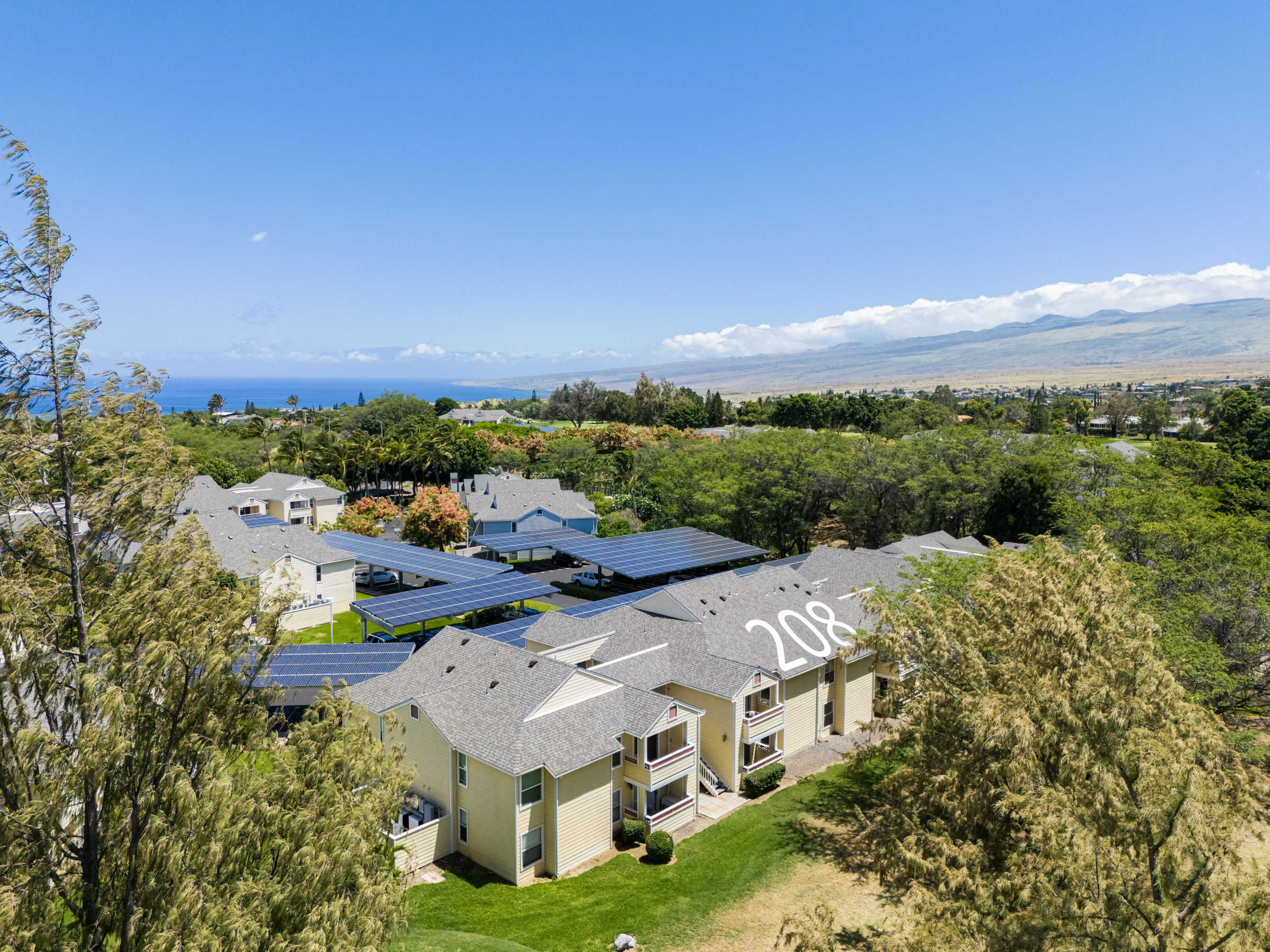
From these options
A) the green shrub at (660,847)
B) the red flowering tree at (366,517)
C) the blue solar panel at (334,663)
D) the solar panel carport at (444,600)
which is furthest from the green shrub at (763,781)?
the red flowering tree at (366,517)

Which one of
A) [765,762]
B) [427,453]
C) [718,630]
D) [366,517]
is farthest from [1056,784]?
[427,453]

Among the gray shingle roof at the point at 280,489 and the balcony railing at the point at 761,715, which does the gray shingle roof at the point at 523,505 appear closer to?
the gray shingle roof at the point at 280,489

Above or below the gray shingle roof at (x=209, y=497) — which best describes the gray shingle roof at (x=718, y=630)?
below

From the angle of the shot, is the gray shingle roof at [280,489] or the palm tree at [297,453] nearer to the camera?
the gray shingle roof at [280,489]

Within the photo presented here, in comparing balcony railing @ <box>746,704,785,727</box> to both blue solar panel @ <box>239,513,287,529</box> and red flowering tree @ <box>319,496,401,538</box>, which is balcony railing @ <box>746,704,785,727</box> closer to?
red flowering tree @ <box>319,496,401,538</box>

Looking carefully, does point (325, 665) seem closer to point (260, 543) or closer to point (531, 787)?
point (531, 787)

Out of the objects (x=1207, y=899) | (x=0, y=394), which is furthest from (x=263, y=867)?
(x=1207, y=899)
